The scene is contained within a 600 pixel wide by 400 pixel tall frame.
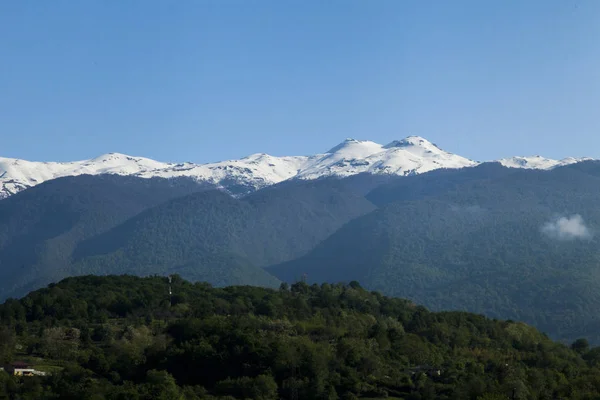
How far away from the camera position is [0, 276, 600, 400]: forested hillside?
11781cm

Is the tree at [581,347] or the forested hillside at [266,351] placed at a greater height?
the forested hillside at [266,351]

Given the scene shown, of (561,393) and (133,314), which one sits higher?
(133,314)

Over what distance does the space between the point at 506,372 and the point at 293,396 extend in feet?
94.2

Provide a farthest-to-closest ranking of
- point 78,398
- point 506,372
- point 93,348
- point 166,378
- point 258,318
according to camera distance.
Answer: point 258,318, point 93,348, point 506,372, point 166,378, point 78,398

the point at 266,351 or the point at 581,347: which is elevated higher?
the point at 266,351

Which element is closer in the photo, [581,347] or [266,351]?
[266,351]

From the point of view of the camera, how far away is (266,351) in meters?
129

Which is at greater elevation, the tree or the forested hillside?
the forested hillside

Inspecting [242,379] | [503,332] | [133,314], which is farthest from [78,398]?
[503,332]

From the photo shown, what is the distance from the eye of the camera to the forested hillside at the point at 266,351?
118 metres

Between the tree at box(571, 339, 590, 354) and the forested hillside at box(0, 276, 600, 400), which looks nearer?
the forested hillside at box(0, 276, 600, 400)

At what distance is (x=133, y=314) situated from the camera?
171 meters

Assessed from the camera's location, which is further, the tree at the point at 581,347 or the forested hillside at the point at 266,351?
the tree at the point at 581,347

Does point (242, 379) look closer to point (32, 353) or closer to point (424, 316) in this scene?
point (32, 353)
